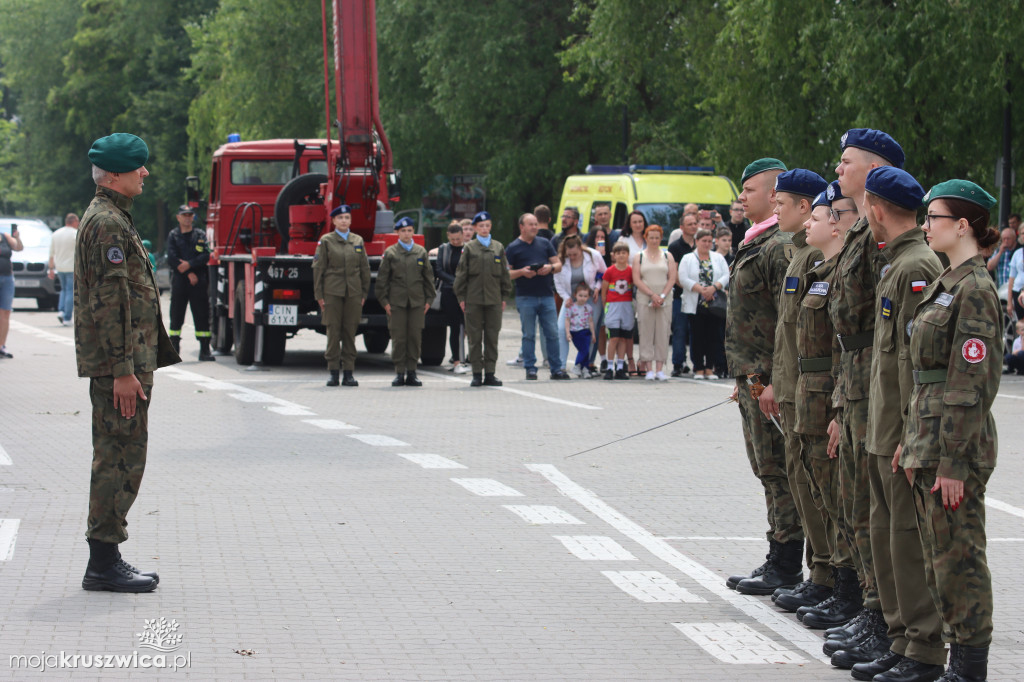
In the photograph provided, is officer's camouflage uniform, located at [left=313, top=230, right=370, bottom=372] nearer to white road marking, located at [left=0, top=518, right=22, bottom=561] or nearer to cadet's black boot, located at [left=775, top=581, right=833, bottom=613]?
white road marking, located at [left=0, top=518, right=22, bottom=561]

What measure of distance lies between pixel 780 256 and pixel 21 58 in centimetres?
7018

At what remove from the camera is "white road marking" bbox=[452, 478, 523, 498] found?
9.23 meters

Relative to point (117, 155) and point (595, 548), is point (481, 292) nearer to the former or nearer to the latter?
point (595, 548)

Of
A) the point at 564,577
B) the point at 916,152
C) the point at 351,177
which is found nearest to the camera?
the point at 564,577

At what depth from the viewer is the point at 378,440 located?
11.7 meters

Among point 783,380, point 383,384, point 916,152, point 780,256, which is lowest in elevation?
point 383,384

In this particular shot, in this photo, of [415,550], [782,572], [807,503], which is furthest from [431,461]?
[807,503]

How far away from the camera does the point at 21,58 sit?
70.8m

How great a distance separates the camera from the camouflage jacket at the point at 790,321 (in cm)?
608

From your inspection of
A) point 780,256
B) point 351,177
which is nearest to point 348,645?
point 780,256

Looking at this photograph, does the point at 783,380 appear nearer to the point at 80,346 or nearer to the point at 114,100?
the point at 80,346

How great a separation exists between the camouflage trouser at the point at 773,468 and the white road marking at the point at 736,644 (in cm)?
66

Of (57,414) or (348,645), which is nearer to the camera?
(348,645)

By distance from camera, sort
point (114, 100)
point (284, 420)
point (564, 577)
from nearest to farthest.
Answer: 1. point (564, 577)
2. point (284, 420)
3. point (114, 100)
